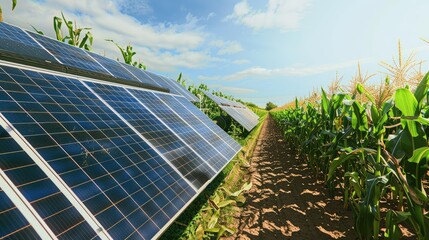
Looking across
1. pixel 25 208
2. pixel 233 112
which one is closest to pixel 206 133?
pixel 25 208

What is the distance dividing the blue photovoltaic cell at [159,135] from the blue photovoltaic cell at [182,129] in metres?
0.34

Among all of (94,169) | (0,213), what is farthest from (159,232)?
(0,213)

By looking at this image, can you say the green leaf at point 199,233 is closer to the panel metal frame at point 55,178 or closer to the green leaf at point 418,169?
the panel metal frame at point 55,178

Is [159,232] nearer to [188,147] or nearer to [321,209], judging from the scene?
[188,147]

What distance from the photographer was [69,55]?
25.8ft

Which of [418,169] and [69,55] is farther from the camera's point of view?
[69,55]

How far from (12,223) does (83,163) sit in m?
1.12

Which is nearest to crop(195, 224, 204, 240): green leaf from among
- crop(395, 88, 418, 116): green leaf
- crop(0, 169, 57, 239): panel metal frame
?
crop(0, 169, 57, 239): panel metal frame

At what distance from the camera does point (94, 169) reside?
10.1 ft

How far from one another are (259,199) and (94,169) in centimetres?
495

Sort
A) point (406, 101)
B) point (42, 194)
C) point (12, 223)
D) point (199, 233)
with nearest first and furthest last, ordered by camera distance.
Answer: point (12, 223) → point (42, 194) → point (406, 101) → point (199, 233)

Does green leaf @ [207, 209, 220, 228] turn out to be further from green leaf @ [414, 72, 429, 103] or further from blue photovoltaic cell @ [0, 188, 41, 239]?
green leaf @ [414, 72, 429, 103]

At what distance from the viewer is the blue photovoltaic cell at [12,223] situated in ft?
6.18

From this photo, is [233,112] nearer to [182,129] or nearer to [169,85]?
[169,85]
